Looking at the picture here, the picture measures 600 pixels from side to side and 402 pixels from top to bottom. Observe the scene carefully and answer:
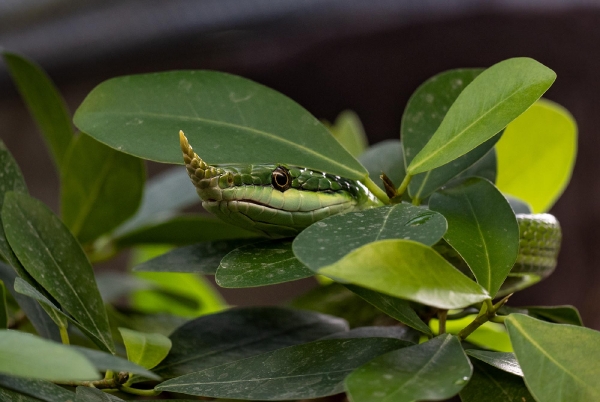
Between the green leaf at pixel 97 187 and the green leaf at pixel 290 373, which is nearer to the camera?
the green leaf at pixel 290 373

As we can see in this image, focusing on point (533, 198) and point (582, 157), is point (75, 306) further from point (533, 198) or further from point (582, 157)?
point (582, 157)

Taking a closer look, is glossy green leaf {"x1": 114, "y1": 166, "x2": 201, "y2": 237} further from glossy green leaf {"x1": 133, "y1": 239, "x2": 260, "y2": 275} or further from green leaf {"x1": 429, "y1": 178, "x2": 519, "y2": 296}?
green leaf {"x1": 429, "y1": 178, "x2": 519, "y2": 296}

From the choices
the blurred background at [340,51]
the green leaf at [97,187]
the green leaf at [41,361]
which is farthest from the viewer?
the blurred background at [340,51]

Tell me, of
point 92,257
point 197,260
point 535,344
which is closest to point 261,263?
point 197,260

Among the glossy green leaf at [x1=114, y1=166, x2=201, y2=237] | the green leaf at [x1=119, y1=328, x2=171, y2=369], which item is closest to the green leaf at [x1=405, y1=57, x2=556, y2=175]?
the green leaf at [x1=119, y1=328, x2=171, y2=369]

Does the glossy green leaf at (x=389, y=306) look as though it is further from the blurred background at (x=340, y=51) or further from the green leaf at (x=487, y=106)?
the blurred background at (x=340, y=51)

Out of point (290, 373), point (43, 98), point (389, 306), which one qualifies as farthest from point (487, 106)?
point (43, 98)

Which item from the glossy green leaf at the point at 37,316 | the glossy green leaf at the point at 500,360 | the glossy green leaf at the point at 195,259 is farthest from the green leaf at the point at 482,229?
the glossy green leaf at the point at 37,316
